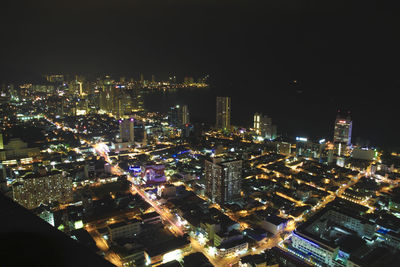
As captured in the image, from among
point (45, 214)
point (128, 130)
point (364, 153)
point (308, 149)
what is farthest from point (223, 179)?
point (128, 130)

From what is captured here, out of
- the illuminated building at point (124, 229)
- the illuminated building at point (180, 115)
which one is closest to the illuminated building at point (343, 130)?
the illuminated building at point (180, 115)

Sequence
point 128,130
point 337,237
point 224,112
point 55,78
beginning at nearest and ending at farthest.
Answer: point 337,237 < point 128,130 < point 224,112 < point 55,78

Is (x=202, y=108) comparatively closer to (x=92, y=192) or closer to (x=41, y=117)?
(x=41, y=117)

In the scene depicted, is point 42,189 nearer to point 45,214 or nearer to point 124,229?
point 45,214

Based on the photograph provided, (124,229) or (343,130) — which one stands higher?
(343,130)

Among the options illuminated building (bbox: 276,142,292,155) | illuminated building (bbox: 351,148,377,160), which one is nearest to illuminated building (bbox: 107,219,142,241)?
illuminated building (bbox: 276,142,292,155)

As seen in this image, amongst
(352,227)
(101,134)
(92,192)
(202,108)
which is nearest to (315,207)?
(352,227)

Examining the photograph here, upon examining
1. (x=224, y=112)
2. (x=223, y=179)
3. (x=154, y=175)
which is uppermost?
(x=224, y=112)
